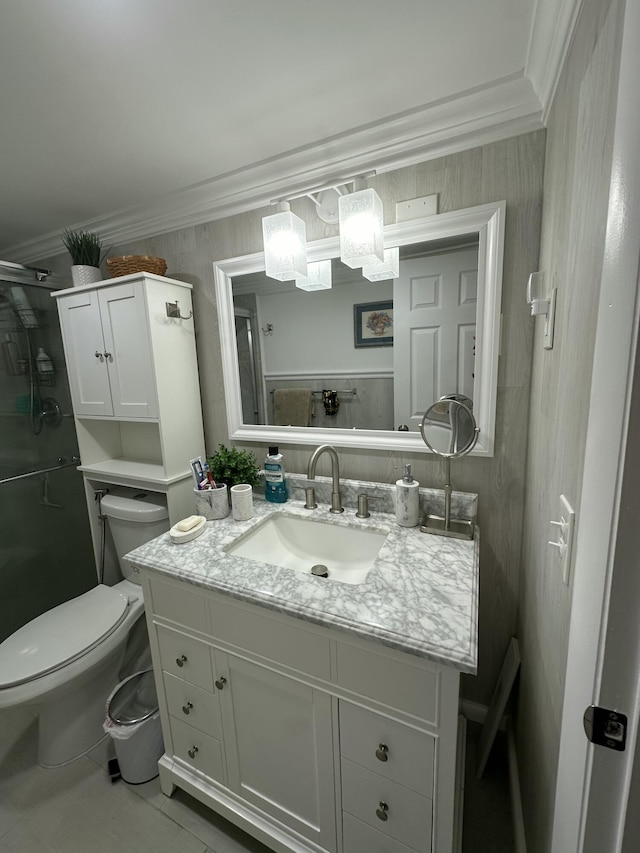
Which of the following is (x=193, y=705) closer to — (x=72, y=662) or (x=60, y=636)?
(x=72, y=662)

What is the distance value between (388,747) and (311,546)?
0.60m

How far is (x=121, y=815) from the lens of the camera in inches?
44.9

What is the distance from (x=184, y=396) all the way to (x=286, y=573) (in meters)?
0.95

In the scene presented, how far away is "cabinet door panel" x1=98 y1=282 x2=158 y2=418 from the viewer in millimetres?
1433

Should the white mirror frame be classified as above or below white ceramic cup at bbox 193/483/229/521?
above

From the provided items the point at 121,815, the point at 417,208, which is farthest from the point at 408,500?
the point at 121,815

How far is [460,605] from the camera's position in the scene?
2.64 ft

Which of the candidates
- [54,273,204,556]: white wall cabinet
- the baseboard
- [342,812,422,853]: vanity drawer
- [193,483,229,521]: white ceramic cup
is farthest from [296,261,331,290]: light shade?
the baseboard

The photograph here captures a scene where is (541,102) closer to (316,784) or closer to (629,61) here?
(629,61)

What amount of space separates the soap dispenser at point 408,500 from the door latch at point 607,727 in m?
0.72

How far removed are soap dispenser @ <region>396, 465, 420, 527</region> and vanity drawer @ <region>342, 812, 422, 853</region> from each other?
2.41ft

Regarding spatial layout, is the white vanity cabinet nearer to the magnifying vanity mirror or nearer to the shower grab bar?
the magnifying vanity mirror

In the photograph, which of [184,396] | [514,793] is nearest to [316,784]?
[514,793]

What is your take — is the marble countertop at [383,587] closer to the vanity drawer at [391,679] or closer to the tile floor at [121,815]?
the vanity drawer at [391,679]
